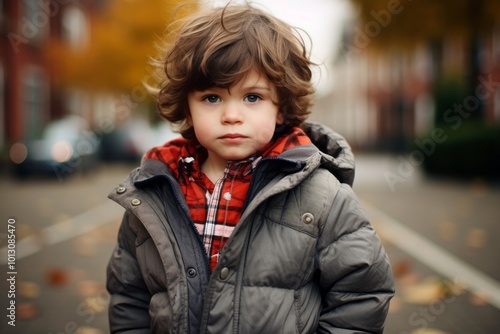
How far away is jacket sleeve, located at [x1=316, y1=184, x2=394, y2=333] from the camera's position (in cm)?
174

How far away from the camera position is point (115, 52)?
25.5m

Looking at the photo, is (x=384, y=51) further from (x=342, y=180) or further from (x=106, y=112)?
(x=106, y=112)

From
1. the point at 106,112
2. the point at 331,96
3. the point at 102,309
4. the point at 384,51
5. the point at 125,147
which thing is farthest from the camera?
the point at 331,96

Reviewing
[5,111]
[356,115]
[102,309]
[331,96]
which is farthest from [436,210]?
[331,96]

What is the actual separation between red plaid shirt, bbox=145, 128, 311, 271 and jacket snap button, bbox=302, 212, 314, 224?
253mm

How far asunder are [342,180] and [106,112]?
3133 centimetres

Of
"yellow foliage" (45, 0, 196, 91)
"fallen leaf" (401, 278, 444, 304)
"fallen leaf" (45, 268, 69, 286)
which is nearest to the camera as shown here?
"fallen leaf" (401, 278, 444, 304)

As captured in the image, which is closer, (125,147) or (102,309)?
(102,309)

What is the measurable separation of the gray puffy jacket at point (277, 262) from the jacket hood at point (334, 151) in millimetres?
45

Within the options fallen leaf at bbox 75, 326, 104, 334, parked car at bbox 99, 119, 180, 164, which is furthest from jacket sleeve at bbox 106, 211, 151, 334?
parked car at bbox 99, 119, 180, 164

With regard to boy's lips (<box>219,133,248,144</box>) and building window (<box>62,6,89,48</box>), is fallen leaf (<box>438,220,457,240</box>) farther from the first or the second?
building window (<box>62,6,89,48</box>)

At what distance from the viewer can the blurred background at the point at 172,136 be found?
3.89 meters

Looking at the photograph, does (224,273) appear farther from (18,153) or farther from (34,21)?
(34,21)

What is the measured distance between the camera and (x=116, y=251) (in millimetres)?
2045
